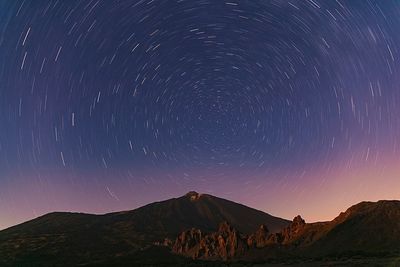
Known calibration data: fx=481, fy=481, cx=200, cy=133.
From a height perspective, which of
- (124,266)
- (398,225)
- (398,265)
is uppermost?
(398,225)

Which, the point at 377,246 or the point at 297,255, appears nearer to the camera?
the point at 377,246

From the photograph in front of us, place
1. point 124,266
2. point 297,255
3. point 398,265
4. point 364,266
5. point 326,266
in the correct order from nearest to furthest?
point 398,265, point 364,266, point 326,266, point 297,255, point 124,266

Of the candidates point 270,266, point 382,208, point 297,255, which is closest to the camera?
point 270,266

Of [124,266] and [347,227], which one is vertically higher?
[347,227]

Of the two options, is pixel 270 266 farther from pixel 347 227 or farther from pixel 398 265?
pixel 347 227

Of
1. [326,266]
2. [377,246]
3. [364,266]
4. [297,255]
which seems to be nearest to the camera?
[364,266]

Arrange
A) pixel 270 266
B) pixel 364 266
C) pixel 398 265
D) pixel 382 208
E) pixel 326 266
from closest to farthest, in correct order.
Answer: pixel 398 265, pixel 364 266, pixel 326 266, pixel 270 266, pixel 382 208

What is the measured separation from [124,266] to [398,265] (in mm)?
121451

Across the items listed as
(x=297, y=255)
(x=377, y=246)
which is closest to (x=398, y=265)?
(x=377, y=246)

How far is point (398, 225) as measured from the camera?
177 m

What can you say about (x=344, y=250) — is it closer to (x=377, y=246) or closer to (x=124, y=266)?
(x=377, y=246)

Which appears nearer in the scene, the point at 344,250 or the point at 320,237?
the point at 344,250

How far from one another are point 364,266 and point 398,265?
7169 millimetres

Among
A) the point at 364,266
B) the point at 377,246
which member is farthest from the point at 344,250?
the point at 364,266
